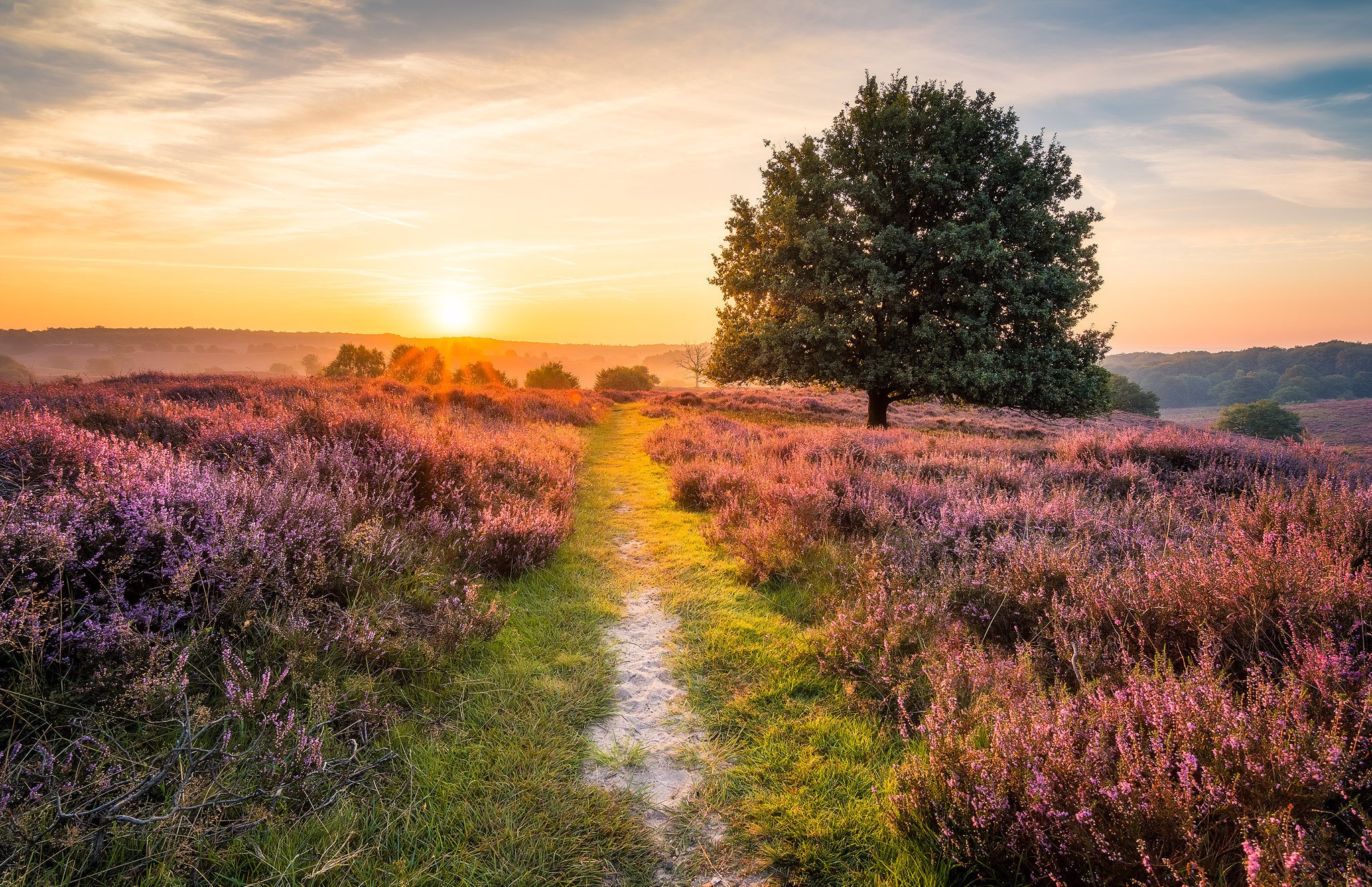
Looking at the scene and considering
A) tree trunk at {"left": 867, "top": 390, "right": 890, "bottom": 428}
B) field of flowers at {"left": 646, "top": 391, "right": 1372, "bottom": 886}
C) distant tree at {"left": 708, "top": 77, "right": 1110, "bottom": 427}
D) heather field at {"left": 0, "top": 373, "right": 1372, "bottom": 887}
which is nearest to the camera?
field of flowers at {"left": 646, "top": 391, "right": 1372, "bottom": 886}

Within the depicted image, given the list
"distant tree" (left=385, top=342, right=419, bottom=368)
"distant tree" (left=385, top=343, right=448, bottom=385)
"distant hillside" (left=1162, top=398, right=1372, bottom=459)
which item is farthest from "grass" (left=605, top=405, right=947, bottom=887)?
"distant tree" (left=385, top=342, right=419, bottom=368)

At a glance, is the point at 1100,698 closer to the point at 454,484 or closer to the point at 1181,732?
the point at 1181,732

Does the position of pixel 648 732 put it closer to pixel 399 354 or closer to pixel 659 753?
pixel 659 753

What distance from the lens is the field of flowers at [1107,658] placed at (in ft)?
6.19

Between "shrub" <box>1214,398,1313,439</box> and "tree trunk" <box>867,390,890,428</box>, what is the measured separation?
137 feet

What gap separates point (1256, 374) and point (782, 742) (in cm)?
14554

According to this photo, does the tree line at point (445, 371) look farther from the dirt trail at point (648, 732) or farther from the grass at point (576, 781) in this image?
the grass at point (576, 781)

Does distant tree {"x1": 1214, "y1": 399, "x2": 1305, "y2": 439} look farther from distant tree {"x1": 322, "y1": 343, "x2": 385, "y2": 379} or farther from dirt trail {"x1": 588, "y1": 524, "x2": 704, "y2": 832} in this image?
distant tree {"x1": 322, "y1": 343, "x2": 385, "y2": 379}

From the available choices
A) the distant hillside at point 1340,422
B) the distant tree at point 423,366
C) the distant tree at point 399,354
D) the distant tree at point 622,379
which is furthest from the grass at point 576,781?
the distant tree at point 622,379

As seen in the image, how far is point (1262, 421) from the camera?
→ 141ft

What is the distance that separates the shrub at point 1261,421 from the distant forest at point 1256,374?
36.3m

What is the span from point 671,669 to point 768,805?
1509mm

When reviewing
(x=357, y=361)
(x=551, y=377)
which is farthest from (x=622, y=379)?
(x=357, y=361)

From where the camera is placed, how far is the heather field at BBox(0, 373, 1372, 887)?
2012 millimetres
